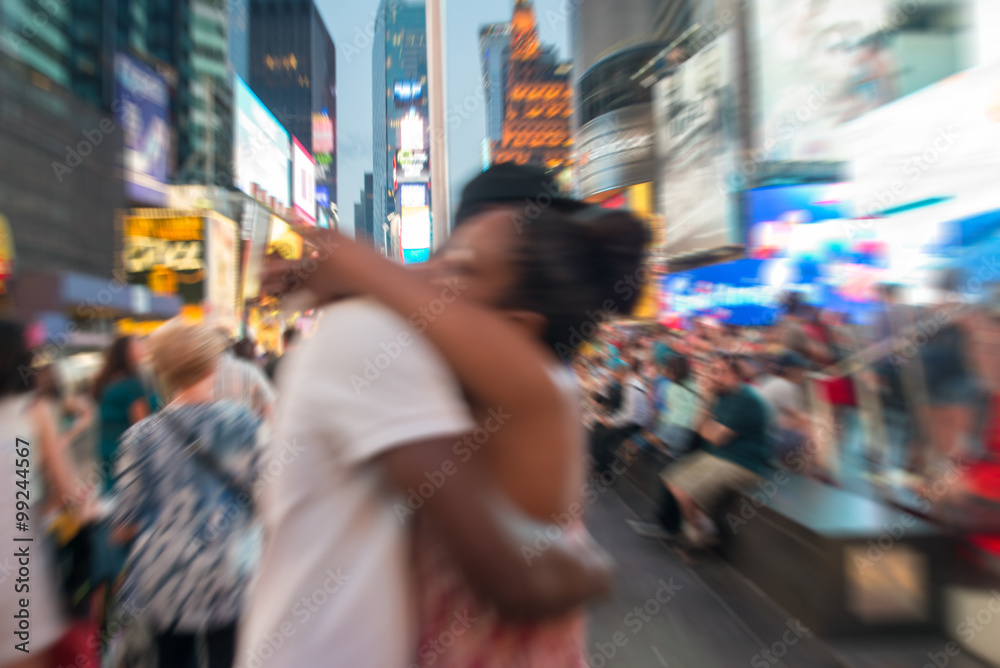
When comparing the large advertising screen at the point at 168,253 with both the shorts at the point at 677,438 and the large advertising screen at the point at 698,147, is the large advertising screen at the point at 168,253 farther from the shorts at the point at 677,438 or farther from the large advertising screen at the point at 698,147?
the shorts at the point at 677,438

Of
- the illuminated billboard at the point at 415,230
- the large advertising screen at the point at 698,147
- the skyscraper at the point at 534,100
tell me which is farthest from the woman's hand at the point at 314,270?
the skyscraper at the point at 534,100

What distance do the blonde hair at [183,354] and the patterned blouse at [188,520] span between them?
0.79ft

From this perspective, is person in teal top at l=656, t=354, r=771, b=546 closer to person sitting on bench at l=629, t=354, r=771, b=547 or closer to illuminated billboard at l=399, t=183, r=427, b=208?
person sitting on bench at l=629, t=354, r=771, b=547

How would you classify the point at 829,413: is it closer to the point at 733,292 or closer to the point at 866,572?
the point at 866,572

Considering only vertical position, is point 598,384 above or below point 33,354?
below

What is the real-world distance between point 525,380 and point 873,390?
22.6 feet

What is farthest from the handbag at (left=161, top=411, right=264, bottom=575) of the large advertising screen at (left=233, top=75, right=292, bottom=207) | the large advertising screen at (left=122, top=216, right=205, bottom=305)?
the large advertising screen at (left=233, top=75, right=292, bottom=207)

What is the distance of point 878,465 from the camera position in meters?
5.64

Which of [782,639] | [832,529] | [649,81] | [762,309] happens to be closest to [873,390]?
[832,529]

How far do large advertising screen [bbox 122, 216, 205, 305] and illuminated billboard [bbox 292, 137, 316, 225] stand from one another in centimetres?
1318

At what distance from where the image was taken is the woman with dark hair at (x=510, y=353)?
0.72 m

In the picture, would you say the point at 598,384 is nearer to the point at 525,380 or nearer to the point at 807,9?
the point at 525,380

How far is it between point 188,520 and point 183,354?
708 mm

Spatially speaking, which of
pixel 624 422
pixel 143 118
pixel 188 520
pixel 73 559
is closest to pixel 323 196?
pixel 143 118
